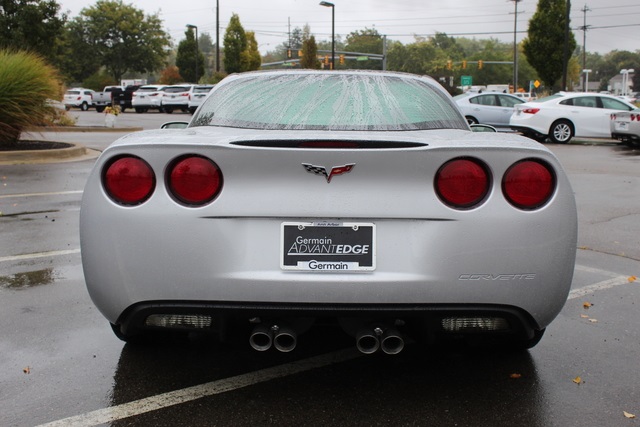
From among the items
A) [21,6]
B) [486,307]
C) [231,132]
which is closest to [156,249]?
[231,132]

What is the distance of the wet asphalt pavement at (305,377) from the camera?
311 cm

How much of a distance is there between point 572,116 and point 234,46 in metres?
46.7

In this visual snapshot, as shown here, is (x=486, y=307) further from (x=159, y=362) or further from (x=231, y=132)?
(x=159, y=362)

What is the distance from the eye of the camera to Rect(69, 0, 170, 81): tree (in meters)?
75.9

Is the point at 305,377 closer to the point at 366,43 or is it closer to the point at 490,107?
the point at 490,107

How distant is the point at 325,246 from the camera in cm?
293

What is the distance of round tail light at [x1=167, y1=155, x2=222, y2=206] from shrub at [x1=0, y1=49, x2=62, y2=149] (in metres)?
13.0

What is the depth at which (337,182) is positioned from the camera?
2.93 meters

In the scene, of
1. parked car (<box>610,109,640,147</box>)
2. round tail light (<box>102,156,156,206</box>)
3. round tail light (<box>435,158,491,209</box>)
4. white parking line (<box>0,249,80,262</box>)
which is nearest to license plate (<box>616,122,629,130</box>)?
parked car (<box>610,109,640,147</box>)

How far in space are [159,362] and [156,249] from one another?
98cm

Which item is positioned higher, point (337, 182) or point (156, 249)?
point (337, 182)

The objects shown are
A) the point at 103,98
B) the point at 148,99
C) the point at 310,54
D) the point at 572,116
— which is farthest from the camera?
the point at 310,54

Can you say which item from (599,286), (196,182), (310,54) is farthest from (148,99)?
(196,182)

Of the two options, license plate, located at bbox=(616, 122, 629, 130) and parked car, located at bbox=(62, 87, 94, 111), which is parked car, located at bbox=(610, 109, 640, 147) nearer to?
license plate, located at bbox=(616, 122, 629, 130)
